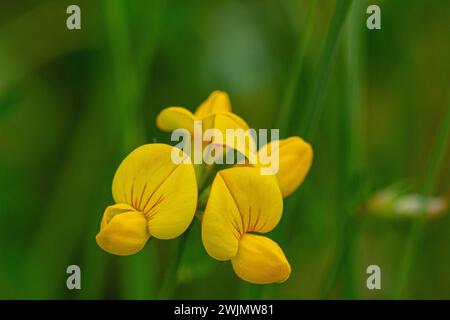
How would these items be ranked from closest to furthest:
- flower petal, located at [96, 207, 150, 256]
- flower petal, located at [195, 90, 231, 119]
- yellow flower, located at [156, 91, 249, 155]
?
1. flower petal, located at [96, 207, 150, 256]
2. yellow flower, located at [156, 91, 249, 155]
3. flower petal, located at [195, 90, 231, 119]

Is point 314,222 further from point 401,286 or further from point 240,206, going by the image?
point 240,206

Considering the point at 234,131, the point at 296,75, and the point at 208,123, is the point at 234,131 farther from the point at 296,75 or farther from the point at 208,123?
the point at 296,75

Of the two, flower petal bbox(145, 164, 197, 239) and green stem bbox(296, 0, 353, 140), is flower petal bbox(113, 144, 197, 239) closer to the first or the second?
flower petal bbox(145, 164, 197, 239)

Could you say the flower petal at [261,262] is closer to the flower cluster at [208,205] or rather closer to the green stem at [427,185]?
the flower cluster at [208,205]

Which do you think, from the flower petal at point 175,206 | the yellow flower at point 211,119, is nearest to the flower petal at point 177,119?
the yellow flower at point 211,119

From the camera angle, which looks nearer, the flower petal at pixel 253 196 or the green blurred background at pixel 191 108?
the flower petal at pixel 253 196

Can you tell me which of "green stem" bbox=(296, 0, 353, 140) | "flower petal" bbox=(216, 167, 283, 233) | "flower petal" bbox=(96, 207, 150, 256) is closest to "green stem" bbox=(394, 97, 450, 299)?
"green stem" bbox=(296, 0, 353, 140)

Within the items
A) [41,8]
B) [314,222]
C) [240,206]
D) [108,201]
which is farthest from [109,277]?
[240,206]
